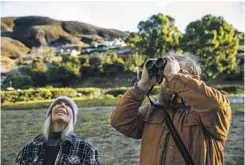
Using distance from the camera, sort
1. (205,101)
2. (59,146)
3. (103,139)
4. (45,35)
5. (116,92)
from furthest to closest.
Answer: (45,35), (116,92), (103,139), (59,146), (205,101)

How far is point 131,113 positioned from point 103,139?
19.8 feet

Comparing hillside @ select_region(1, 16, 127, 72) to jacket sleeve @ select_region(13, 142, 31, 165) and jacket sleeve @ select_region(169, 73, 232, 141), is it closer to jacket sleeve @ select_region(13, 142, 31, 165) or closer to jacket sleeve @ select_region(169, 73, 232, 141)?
jacket sleeve @ select_region(13, 142, 31, 165)

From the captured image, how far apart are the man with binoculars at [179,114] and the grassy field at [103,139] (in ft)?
12.7

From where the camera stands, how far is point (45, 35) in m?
42.6

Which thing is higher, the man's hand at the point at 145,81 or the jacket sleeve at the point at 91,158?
the man's hand at the point at 145,81

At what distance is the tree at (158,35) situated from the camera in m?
27.3

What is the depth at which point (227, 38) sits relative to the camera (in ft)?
84.8

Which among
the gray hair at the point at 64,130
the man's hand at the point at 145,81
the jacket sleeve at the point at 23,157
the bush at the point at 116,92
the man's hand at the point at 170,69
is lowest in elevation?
the bush at the point at 116,92

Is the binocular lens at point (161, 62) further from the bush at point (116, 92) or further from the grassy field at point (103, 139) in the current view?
the bush at point (116, 92)

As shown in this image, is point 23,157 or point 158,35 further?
point 158,35

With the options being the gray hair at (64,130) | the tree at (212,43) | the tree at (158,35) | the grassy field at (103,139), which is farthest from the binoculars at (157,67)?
the tree at (158,35)

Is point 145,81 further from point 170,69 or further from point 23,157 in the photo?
point 23,157

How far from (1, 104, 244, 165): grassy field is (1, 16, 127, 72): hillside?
2229 centimetres

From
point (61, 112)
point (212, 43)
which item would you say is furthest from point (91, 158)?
point (212, 43)
